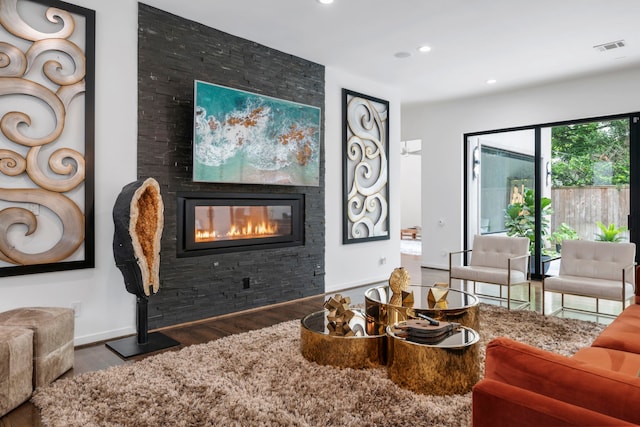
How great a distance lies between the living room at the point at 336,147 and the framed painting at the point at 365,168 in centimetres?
12

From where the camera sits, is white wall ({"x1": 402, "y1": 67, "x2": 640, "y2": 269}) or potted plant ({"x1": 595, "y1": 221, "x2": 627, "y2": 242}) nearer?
potted plant ({"x1": 595, "y1": 221, "x2": 627, "y2": 242})

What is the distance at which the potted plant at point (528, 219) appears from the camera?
6340 millimetres

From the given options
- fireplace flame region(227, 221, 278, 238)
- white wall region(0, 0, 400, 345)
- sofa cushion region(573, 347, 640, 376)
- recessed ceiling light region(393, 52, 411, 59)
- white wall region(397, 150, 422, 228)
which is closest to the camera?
sofa cushion region(573, 347, 640, 376)

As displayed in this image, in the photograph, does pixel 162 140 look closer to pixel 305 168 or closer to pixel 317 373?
pixel 305 168

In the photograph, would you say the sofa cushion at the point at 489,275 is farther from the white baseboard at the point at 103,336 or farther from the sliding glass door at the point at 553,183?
the white baseboard at the point at 103,336

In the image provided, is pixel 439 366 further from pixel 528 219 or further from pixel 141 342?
pixel 528 219

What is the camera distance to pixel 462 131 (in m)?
7.14

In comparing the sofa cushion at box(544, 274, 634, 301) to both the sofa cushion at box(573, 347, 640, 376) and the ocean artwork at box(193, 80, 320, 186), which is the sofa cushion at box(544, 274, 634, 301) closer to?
the sofa cushion at box(573, 347, 640, 376)

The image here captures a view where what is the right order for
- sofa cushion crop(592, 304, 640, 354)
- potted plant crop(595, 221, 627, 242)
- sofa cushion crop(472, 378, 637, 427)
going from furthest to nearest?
potted plant crop(595, 221, 627, 242)
sofa cushion crop(592, 304, 640, 354)
sofa cushion crop(472, 378, 637, 427)

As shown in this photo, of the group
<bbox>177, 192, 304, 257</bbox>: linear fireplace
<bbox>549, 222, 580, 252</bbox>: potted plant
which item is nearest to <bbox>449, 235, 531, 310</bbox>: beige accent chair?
<bbox>549, 222, 580, 252</bbox>: potted plant

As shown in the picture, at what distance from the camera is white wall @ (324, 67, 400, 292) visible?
5.46 meters

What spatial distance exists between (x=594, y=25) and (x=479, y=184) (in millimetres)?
3274

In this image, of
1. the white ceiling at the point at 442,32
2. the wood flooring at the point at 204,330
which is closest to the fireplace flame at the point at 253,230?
the wood flooring at the point at 204,330

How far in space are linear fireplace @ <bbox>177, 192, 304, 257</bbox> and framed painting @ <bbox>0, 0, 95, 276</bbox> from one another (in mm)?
881
